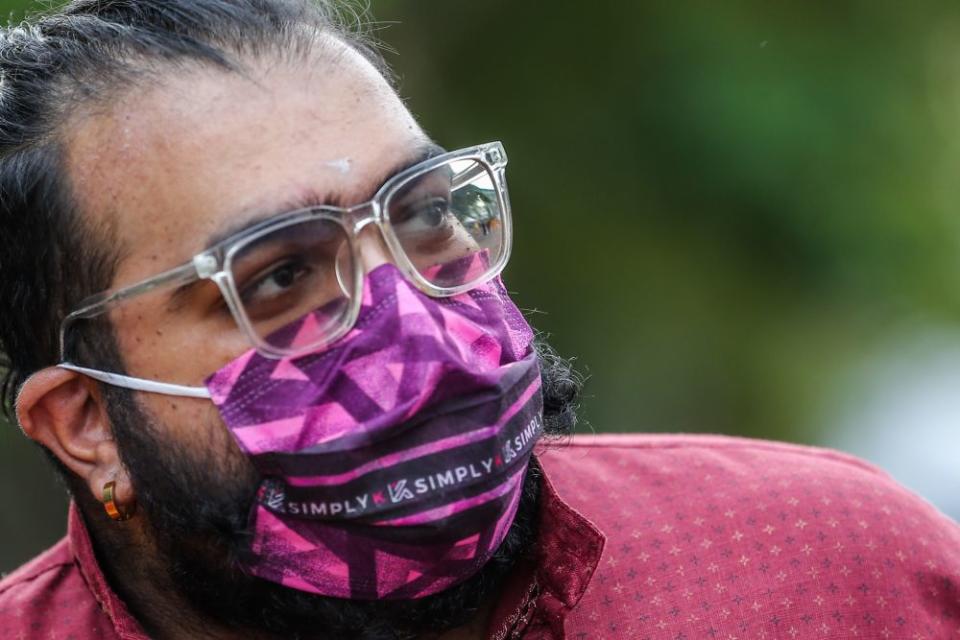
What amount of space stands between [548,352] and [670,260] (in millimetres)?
3673

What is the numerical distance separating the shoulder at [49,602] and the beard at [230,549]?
24 centimetres

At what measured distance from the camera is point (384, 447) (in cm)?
192

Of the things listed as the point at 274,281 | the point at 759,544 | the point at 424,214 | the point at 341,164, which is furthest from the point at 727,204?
the point at 274,281

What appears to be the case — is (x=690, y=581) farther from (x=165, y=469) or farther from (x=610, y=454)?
(x=165, y=469)

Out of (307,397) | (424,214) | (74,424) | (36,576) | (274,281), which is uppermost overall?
(424,214)

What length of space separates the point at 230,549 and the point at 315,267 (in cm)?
55

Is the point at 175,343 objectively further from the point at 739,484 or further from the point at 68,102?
the point at 739,484

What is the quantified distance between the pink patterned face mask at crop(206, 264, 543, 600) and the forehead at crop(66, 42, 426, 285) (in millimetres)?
234

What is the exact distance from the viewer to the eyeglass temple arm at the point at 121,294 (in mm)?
2045

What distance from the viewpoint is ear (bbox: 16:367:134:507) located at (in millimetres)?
2227

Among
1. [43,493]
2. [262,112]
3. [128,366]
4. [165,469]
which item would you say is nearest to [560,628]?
[165,469]

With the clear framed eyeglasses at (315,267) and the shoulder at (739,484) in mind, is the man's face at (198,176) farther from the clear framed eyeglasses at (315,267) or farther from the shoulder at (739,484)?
the shoulder at (739,484)

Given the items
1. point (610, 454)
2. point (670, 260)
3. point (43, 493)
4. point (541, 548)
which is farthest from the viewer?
point (670, 260)

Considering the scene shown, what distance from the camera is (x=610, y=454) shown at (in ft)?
8.79
